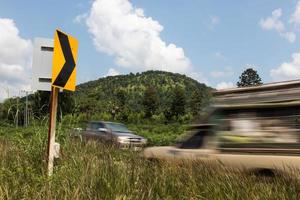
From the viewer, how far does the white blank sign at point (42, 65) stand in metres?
8.51

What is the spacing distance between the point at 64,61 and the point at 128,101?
399ft

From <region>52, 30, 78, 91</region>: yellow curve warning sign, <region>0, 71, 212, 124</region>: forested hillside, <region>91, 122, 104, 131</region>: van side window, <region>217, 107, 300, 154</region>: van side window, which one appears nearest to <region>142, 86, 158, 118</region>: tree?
<region>0, 71, 212, 124</region>: forested hillside

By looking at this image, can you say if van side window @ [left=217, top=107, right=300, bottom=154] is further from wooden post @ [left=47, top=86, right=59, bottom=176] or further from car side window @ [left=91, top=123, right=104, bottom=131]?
car side window @ [left=91, top=123, right=104, bottom=131]

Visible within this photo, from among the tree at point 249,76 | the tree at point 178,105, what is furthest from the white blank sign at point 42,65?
the tree at point 178,105

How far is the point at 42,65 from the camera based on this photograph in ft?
28.3

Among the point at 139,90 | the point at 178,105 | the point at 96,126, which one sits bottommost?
the point at 96,126

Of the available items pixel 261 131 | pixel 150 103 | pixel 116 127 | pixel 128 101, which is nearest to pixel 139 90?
pixel 128 101

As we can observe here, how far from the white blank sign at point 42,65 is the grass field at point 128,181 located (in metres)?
1.14

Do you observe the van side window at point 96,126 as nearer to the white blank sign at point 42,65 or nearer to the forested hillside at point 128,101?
the forested hillside at point 128,101

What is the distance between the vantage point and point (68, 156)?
8.46 meters

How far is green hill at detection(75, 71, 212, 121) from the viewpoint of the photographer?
10281 centimetres

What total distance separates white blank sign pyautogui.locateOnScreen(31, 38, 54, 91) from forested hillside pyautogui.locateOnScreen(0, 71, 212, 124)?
1.63 meters

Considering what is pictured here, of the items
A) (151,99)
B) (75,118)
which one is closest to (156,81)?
(151,99)

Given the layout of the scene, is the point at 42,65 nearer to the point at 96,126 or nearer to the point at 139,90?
the point at 96,126
